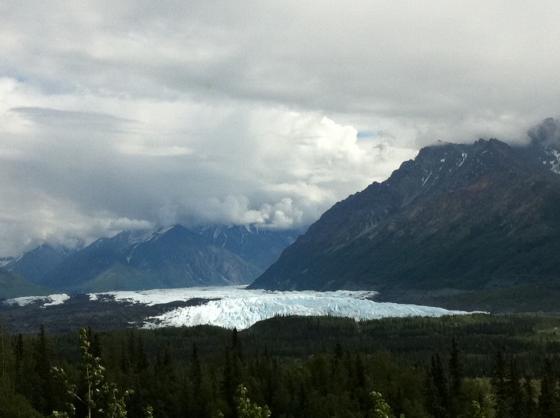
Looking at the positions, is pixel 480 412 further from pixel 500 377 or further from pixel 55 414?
pixel 500 377

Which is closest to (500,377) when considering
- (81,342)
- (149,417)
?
(149,417)

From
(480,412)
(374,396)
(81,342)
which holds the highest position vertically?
(81,342)

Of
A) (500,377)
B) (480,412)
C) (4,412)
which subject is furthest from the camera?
(500,377)

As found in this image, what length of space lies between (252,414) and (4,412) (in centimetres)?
16872

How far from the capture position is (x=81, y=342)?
2623 cm

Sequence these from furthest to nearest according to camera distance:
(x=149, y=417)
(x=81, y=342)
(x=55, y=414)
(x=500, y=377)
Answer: (x=500, y=377) → (x=149, y=417) → (x=81, y=342) → (x=55, y=414)

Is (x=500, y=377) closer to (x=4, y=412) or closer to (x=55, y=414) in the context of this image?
(x=4, y=412)

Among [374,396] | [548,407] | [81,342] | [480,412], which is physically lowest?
[548,407]

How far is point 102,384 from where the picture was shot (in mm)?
27438

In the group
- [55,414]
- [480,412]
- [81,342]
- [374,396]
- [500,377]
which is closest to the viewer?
[55,414]

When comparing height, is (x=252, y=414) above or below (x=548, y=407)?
above

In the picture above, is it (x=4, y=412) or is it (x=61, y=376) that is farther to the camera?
(x=4, y=412)

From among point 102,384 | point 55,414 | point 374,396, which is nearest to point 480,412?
point 374,396

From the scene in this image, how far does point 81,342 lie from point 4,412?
175 m
